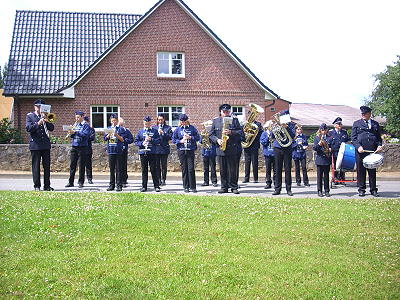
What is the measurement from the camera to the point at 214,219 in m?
8.91

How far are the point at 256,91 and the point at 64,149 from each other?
41.7 ft

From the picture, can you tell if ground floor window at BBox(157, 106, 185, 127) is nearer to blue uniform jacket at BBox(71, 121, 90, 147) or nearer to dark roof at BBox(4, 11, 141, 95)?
dark roof at BBox(4, 11, 141, 95)

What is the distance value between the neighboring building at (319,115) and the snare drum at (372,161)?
3418cm

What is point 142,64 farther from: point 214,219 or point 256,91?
point 214,219

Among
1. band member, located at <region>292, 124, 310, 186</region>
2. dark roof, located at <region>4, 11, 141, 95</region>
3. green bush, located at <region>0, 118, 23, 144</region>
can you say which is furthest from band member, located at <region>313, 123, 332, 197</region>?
dark roof, located at <region>4, 11, 141, 95</region>

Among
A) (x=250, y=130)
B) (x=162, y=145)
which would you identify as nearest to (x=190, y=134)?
(x=162, y=145)

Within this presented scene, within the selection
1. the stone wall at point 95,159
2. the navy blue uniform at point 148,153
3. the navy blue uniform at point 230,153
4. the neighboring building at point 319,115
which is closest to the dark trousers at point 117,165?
the navy blue uniform at point 148,153

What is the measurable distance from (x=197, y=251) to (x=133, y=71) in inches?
858

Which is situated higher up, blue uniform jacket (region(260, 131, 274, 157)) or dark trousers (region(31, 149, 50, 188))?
blue uniform jacket (region(260, 131, 274, 157))

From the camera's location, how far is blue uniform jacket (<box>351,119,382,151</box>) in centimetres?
1326

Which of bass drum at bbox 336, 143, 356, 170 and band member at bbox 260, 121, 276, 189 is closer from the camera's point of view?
bass drum at bbox 336, 143, 356, 170

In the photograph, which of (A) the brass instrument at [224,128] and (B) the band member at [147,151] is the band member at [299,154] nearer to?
(A) the brass instrument at [224,128]

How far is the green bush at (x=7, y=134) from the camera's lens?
23391 millimetres

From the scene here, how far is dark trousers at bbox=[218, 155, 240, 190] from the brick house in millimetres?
14087
